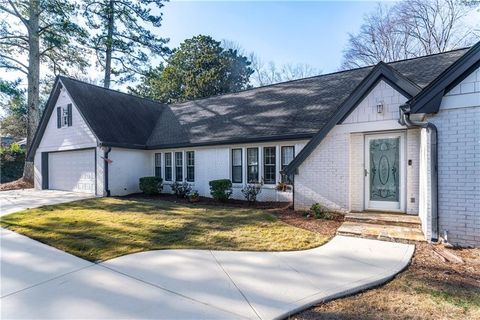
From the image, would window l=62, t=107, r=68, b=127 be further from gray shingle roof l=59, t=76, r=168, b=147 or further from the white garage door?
the white garage door

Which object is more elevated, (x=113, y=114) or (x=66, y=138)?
(x=113, y=114)

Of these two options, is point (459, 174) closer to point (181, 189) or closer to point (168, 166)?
point (181, 189)

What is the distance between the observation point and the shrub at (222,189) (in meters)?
11.2

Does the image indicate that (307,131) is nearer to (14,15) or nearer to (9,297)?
(9,297)

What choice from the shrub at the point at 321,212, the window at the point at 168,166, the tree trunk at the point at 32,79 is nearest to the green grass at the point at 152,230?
the shrub at the point at 321,212

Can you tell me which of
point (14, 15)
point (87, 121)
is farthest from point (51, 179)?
point (14, 15)

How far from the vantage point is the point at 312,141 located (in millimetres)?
8547

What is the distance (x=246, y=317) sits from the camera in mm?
3047

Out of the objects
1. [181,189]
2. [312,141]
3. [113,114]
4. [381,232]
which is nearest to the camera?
[381,232]

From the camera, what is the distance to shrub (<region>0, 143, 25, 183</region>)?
69.8 feet

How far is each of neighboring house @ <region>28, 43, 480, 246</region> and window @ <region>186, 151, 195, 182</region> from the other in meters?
0.05

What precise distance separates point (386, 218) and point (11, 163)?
85.6 feet

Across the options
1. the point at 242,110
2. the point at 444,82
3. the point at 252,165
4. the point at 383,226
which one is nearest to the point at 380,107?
the point at 444,82

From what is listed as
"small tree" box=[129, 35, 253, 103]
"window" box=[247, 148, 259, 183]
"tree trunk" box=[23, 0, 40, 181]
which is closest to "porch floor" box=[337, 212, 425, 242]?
"window" box=[247, 148, 259, 183]
